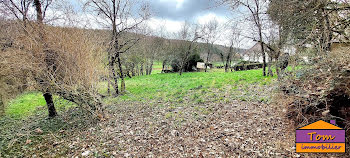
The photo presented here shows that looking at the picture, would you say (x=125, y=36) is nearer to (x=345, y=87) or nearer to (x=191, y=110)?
(x=191, y=110)

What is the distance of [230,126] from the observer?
12.3 feet

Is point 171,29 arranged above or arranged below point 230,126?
above

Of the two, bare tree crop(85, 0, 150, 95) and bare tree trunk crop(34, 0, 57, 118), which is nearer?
bare tree trunk crop(34, 0, 57, 118)

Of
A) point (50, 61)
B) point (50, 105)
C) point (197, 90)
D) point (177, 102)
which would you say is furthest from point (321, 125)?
point (50, 105)

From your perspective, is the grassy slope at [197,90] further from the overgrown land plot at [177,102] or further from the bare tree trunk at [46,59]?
the bare tree trunk at [46,59]

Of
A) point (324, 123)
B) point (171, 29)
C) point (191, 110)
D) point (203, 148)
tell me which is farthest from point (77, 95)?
point (171, 29)

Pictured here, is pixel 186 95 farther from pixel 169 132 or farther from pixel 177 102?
pixel 169 132

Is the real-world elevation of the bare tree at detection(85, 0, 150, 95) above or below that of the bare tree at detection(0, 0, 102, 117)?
above

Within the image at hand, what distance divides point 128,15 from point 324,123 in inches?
377

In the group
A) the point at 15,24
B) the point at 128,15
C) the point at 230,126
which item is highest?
the point at 128,15

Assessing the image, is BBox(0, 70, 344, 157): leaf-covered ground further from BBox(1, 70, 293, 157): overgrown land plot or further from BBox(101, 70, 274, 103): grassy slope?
BBox(101, 70, 274, 103): grassy slope

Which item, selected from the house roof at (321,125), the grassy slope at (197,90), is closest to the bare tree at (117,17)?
the grassy slope at (197,90)

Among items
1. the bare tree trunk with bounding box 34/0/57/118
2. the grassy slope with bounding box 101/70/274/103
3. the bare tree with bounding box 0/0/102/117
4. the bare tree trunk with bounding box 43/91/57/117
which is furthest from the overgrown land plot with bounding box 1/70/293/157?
the bare tree with bounding box 0/0/102/117

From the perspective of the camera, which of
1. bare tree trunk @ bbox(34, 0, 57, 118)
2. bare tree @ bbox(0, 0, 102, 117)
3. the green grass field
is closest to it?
bare tree @ bbox(0, 0, 102, 117)
